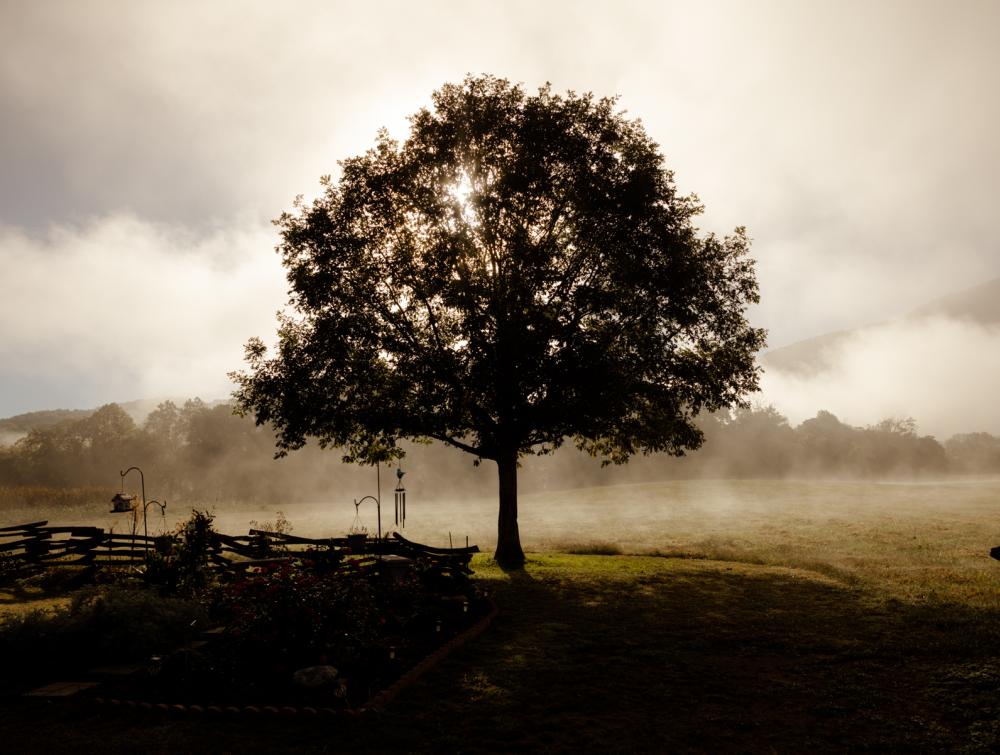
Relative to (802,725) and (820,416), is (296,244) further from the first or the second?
(820,416)

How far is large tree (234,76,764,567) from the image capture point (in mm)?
22578

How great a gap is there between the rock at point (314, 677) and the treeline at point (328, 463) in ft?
260

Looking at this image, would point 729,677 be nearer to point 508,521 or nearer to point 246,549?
point 508,521

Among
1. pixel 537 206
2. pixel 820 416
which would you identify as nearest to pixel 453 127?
pixel 537 206

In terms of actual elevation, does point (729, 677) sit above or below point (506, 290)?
below

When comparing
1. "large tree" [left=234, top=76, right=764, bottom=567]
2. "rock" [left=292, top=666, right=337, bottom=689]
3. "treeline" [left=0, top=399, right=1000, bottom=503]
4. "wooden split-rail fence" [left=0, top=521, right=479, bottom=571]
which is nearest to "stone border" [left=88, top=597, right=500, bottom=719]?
"rock" [left=292, top=666, right=337, bottom=689]

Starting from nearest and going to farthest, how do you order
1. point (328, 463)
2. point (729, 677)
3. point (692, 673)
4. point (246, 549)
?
point (729, 677), point (692, 673), point (246, 549), point (328, 463)

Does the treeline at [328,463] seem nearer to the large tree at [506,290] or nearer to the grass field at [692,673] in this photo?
the large tree at [506,290]

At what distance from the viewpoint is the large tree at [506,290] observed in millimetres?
22578

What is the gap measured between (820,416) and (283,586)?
410ft

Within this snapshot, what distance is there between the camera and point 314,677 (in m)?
8.80

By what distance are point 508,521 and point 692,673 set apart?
586 inches

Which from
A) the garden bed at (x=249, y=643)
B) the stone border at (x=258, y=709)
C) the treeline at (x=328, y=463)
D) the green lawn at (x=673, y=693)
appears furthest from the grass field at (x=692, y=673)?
the treeline at (x=328, y=463)

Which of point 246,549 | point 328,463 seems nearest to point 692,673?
point 246,549
